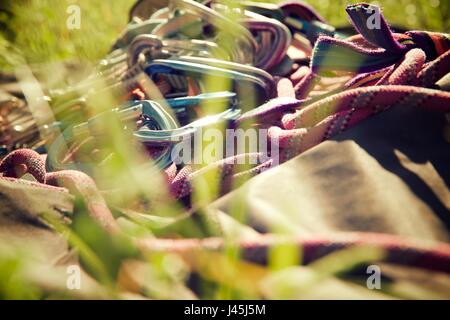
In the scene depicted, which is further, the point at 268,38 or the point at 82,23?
the point at 82,23

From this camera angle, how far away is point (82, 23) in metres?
2.07

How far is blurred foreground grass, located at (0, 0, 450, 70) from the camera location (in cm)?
180

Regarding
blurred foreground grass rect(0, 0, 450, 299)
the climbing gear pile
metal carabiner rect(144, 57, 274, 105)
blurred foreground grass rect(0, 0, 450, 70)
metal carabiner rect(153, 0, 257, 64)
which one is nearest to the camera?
blurred foreground grass rect(0, 0, 450, 299)

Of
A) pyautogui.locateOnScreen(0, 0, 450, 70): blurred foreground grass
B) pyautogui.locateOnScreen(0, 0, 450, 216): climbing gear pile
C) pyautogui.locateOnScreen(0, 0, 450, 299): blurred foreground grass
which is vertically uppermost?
pyautogui.locateOnScreen(0, 0, 450, 70): blurred foreground grass

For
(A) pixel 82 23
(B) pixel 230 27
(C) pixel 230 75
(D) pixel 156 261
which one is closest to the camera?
(D) pixel 156 261

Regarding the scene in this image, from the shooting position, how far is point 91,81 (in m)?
1.29

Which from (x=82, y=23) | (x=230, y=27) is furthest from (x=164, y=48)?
(x=82, y=23)

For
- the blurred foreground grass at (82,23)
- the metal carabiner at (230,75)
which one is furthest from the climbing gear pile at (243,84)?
the blurred foreground grass at (82,23)

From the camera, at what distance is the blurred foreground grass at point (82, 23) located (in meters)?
1.80

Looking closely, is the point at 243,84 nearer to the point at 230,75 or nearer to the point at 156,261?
the point at 230,75

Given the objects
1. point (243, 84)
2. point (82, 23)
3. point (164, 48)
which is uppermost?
point (82, 23)

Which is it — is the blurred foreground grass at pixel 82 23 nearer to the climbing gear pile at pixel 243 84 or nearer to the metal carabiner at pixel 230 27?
the climbing gear pile at pixel 243 84

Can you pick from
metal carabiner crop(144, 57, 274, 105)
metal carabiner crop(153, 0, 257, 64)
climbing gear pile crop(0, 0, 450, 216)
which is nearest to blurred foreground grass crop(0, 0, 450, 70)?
climbing gear pile crop(0, 0, 450, 216)

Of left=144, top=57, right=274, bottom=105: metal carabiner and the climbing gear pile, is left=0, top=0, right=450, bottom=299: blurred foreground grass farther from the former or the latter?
left=144, top=57, right=274, bottom=105: metal carabiner
